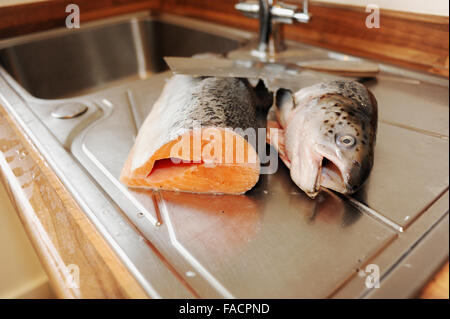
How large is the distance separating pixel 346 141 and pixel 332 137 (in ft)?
0.08

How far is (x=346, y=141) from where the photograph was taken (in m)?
0.56

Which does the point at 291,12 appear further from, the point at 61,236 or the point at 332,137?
the point at 61,236

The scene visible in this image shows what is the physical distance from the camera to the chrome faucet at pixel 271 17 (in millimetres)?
1038

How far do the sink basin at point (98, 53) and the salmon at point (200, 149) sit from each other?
78 centimetres

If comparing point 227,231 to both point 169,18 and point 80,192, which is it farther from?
point 169,18

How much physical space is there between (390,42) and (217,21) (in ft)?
2.49

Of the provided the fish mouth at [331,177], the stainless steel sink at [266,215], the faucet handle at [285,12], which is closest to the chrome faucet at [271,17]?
the faucet handle at [285,12]

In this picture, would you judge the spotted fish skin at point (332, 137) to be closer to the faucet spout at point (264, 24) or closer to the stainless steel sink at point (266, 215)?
the stainless steel sink at point (266, 215)

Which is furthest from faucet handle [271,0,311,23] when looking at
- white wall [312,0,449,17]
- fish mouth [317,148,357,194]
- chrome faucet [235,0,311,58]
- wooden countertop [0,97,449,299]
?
wooden countertop [0,97,449,299]

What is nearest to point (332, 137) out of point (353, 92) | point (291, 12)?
point (353, 92)

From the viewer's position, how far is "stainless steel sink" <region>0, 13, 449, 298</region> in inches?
18.7

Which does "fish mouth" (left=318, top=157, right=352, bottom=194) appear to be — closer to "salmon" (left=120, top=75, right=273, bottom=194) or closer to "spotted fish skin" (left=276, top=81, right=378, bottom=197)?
"spotted fish skin" (left=276, top=81, right=378, bottom=197)

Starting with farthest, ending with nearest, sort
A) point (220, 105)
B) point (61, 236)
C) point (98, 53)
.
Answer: point (98, 53) < point (220, 105) < point (61, 236)
